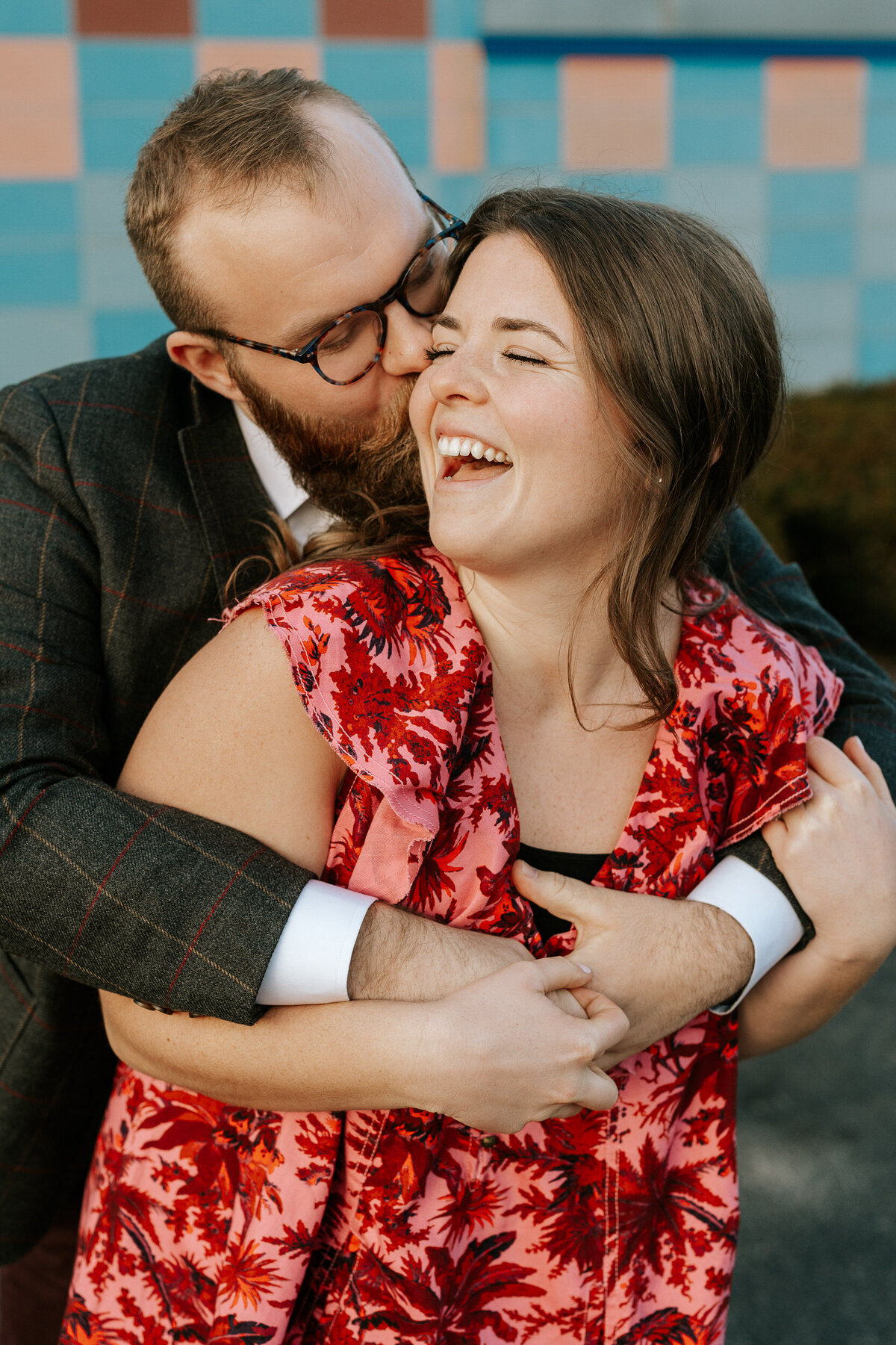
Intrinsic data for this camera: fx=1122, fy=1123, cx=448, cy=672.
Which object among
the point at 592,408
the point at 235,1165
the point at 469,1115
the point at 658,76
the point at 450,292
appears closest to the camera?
the point at 469,1115

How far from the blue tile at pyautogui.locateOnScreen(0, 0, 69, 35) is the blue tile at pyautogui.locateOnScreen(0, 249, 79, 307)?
33.8 inches

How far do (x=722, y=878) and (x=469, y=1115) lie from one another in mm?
529

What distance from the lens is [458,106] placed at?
496cm

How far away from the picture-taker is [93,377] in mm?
1886

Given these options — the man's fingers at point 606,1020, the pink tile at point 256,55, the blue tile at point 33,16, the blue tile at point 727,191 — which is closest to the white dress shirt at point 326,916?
the man's fingers at point 606,1020

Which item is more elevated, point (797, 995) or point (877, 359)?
point (877, 359)

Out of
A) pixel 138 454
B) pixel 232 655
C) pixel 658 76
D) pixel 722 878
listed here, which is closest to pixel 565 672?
pixel 722 878

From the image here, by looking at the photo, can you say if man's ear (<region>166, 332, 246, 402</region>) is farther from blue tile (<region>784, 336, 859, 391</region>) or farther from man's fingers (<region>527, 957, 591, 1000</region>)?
blue tile (<region>784, 336, 859, 391</region>)

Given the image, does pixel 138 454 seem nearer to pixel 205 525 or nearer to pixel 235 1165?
pixel 205 525

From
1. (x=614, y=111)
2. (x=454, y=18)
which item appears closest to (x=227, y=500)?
(x=454, y=18)

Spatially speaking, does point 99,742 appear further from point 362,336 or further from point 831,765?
point 831,765

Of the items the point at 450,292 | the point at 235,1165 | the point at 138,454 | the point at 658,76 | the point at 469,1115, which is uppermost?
the point at 658,76

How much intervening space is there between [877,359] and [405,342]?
15.3 feet

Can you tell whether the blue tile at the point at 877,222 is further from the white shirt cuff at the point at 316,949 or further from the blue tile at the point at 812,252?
the white shirt cuff at the point at 316,949
